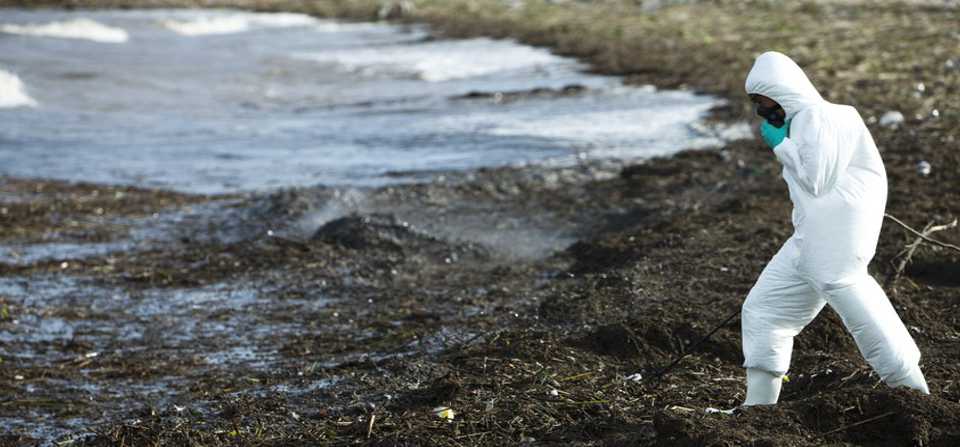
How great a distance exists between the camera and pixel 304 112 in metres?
21.7

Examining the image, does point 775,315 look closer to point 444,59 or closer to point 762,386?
point 762,386

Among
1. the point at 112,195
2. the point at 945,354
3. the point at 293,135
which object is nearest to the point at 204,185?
the point at 112,195

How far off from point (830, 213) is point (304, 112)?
55.7ft

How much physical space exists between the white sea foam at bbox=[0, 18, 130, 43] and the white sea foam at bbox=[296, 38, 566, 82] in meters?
10.0

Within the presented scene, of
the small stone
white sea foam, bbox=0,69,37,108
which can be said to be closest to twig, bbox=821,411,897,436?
the small stone

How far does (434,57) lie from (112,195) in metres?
16.5

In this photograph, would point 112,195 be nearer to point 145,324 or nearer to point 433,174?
point 433,174

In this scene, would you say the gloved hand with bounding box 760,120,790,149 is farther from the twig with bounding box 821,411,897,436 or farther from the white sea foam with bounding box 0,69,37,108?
the white sea foam with bounding box 0,69,37,108

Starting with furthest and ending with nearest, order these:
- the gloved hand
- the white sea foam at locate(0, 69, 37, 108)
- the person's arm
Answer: the white sea foam at locate(0, 69, 37, 108) → the gloved hand → the person's arm

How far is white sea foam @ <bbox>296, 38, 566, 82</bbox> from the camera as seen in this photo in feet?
87.2

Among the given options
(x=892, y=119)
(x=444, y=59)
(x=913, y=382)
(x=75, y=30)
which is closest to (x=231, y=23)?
(x=75, y=30)

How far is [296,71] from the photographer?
28984 mm

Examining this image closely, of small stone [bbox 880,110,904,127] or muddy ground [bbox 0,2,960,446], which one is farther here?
small stone [bbox 880,110,904,127]

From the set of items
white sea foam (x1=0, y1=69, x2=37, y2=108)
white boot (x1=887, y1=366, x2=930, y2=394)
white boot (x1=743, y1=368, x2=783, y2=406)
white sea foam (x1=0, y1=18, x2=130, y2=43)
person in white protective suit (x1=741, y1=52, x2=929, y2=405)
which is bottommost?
white sea foam (x1=0, y1=18, x2=130, y2=43)
